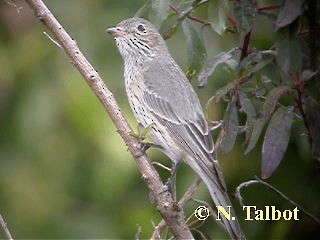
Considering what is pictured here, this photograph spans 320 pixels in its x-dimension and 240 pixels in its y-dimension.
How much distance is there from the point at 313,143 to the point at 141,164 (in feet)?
2.57

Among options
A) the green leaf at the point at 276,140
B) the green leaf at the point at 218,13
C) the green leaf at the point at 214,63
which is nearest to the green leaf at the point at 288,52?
the green leaf at the point at 276,140

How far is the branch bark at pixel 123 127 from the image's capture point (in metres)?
3.60

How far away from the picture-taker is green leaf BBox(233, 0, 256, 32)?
349 cm

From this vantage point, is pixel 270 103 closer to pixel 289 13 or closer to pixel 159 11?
pixel 289 13

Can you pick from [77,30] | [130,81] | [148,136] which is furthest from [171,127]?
[77,30]

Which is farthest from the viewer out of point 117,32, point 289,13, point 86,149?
point 86,149

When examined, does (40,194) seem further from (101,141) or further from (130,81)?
(130,81)

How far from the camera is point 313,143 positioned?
3373mm

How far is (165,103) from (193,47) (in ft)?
2.29

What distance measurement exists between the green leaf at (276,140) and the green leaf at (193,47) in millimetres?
623

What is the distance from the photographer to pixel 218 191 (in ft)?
12.8

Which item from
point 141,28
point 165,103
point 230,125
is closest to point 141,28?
point 141,28

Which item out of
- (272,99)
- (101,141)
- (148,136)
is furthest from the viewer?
(101,141)

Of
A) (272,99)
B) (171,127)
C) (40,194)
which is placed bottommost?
(40,194)
